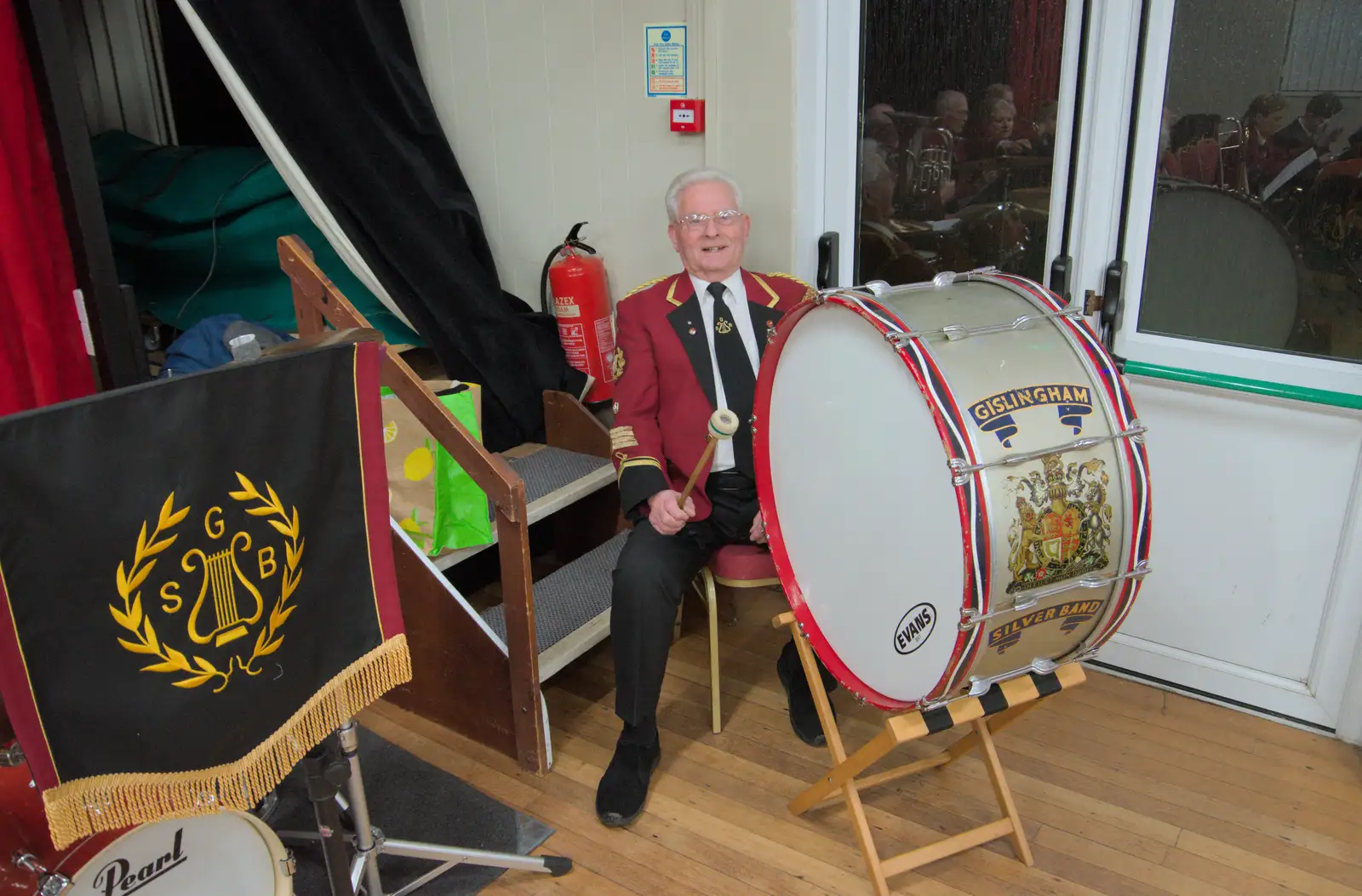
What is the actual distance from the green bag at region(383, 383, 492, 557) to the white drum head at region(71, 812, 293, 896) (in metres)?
0.93

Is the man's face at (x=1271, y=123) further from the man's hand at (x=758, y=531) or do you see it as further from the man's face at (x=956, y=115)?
the man's hand at (x=758, y=531)

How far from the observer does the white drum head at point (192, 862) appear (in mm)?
1253

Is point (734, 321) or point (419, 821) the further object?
point (734, 321)

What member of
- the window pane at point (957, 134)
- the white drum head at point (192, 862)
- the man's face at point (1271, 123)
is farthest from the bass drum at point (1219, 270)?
the white drum head at point (192, 862)

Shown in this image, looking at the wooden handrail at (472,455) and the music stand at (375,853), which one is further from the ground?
the wooden handrail at (472,455)

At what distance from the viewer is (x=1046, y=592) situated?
143 centimetres

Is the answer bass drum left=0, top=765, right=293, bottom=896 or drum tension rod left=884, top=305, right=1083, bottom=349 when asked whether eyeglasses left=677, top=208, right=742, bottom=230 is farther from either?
bass drum left=0, top=765, right=293, bottom=896

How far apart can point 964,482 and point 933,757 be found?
1.01m

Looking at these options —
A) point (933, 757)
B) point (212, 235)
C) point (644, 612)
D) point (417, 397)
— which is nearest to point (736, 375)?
point (644, 612)

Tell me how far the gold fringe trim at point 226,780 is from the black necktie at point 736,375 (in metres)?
0.95

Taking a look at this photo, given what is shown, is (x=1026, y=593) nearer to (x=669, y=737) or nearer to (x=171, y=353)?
(x=669, y=737)

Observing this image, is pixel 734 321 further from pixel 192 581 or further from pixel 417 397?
pixel 192 581

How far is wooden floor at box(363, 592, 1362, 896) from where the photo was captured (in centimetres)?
186

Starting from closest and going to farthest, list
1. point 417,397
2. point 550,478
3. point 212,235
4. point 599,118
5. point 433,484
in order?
point 417,397
point 433,484
point 550,478
point 599,118
point 212,235
